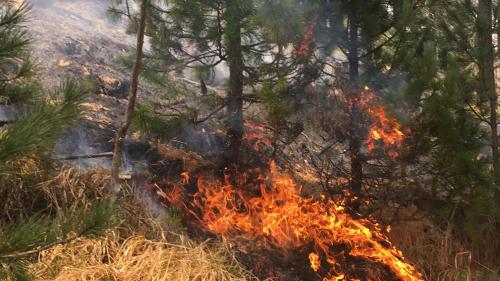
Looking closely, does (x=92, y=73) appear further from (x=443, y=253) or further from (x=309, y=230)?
(x=443, y=253)

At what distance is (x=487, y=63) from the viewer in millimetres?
4941

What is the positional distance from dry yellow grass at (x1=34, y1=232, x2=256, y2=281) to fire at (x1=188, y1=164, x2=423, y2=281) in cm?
45

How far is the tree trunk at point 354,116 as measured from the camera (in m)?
4.84

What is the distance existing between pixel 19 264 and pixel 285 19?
11.6 feet

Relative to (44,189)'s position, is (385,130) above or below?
above

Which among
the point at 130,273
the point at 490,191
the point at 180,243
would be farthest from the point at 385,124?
the point at 130,273

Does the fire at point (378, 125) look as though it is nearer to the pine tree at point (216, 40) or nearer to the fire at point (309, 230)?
the fire at point (309, 230)

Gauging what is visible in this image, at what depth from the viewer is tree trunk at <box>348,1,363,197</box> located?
4.84 m

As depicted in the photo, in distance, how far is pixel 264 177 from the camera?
5984mm

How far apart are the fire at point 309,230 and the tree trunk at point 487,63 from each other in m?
1.52

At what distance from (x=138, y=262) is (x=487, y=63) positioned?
409cm

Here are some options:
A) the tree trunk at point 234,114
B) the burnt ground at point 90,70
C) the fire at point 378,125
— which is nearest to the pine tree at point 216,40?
the tree trunk at point 234,114

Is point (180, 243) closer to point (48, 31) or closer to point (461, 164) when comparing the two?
point (461, 164)

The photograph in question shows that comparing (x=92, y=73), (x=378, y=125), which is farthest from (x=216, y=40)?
(x=92, y=73)
